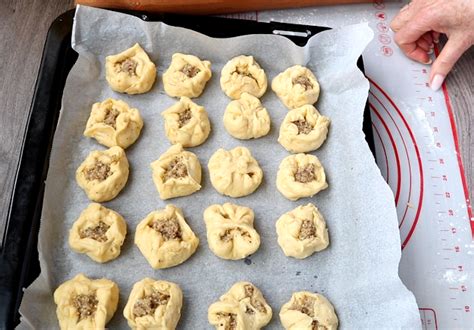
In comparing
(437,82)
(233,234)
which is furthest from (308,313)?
(437,82)

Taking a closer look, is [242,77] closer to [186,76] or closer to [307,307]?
[186,76]

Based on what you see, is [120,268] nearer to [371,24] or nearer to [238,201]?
[238,201]

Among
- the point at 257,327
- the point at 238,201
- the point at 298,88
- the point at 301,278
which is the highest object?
the point at 298,88

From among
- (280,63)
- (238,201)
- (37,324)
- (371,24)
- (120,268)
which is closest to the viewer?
(37,324)

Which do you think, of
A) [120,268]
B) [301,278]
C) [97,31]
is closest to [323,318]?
[301,278]

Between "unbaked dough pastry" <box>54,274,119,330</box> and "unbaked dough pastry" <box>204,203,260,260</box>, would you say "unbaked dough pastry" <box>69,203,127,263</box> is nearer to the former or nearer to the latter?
"unbaked dough pastry" <box>54,274,119,330</box>

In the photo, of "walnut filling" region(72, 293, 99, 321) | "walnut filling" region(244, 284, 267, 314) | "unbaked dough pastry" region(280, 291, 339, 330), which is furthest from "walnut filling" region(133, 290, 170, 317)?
"unbaked dough pastry" region(280, 291, 339, 330)

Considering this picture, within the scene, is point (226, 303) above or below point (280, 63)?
below
